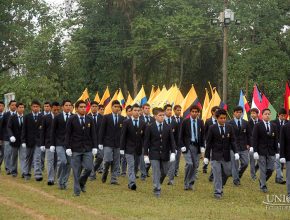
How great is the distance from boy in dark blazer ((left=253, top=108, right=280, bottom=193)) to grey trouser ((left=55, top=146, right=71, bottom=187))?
178 inches

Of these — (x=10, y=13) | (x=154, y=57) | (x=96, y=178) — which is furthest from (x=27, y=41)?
(x=96, y=178)

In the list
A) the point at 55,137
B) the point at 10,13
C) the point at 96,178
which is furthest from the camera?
the point at 10,13

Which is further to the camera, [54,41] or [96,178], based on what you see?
[54,41]

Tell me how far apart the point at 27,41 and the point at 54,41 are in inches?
177

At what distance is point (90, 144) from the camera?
15.0 meters

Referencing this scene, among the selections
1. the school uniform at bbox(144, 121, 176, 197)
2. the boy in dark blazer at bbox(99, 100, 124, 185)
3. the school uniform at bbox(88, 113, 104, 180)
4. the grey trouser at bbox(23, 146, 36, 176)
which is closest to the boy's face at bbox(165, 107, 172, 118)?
the boy in dark blazer at bbox(99, 100, 124, 185)

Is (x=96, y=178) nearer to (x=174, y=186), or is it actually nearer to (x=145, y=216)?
(x=174, y=186)

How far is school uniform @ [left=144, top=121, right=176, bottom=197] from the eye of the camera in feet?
48.6

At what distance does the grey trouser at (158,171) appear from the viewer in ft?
48.3

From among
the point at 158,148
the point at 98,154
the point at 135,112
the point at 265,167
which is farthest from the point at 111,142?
the point at 265,167

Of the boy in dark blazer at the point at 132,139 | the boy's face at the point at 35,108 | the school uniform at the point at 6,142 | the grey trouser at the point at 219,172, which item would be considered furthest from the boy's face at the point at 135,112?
the school uniform at the point at 6,142

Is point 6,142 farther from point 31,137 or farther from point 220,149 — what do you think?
point 220,149

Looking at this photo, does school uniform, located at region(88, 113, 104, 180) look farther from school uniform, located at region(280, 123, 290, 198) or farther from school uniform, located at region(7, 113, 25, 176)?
school uniform, located at region(280, 123, 290, 198)

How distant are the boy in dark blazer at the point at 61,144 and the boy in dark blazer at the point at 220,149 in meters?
3.45
